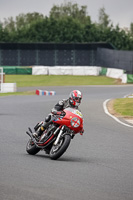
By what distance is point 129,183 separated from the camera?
8289 millimetres

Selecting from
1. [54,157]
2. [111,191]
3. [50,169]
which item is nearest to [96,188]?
[111,191]

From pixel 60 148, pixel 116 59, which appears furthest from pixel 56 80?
pixel 60 148

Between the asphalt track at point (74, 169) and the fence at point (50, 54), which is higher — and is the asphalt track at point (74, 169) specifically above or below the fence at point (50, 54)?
below

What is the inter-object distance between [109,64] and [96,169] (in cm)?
4453

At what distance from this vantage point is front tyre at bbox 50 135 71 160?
996cm

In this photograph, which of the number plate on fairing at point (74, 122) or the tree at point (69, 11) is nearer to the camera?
the number plate on fairing at point (74, 122)

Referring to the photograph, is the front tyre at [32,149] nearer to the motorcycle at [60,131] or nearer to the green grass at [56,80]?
the motorcycle at [60,131]

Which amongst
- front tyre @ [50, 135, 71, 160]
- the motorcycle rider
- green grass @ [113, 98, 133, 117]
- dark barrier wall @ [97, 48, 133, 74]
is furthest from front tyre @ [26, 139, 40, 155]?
dark barrier wall @ [97, 48, 133, 74]

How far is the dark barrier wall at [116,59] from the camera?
47.2 meters

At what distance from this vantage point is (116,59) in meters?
51.0

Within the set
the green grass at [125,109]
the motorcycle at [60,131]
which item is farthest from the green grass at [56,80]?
the motorcycle at [60,131]

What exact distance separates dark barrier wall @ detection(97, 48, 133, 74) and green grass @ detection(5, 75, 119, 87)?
4.75 ft

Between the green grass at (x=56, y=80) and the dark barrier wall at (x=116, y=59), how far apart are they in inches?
57.0

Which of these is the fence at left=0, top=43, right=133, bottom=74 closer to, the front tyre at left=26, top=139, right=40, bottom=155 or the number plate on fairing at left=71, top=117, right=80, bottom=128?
the front tyre at left=26, top=139, right=40, bottom=155
